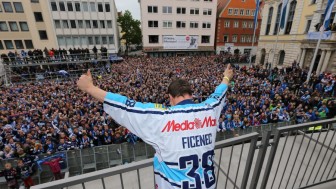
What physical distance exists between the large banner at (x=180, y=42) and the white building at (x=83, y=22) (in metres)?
11.1

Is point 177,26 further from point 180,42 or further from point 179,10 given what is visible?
point 180,42

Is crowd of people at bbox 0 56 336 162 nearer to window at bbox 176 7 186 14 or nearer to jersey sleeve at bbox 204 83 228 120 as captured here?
jersey sleeve at bbox 204 83 228 120

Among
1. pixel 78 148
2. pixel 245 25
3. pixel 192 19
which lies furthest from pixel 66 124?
pixel 245 25

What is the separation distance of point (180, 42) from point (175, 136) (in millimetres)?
41791

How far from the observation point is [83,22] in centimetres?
3459

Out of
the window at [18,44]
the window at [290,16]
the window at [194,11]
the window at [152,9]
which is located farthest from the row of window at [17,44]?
the window at [290,16]

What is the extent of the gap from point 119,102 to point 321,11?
106 ft

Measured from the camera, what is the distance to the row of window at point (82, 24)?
33531 mm

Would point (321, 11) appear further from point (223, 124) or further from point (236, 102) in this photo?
point (223, 124)

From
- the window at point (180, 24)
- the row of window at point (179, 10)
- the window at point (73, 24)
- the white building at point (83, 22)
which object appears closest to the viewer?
the white building at point (83, 22)

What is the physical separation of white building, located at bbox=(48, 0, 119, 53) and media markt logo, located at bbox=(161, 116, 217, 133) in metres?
37.2

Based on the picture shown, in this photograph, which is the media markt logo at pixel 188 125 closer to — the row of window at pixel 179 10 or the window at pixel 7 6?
the row of window at pixel 179 10

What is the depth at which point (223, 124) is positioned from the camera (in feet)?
33.2

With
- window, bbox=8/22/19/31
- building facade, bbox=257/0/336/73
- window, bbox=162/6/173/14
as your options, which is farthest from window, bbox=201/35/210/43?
window, bbox=8/22/19/31
